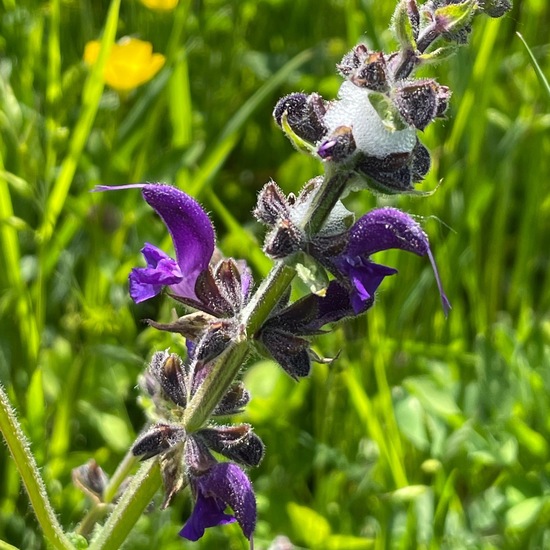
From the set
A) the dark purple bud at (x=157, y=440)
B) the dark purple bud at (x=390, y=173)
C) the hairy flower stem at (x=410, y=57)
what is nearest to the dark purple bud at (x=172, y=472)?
the dark purple bud at (x=157, y=440)

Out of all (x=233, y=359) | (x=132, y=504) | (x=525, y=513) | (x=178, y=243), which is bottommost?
(x=525, y=513)

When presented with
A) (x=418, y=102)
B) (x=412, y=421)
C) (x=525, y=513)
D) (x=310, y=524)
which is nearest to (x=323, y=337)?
(x=412, y=421)

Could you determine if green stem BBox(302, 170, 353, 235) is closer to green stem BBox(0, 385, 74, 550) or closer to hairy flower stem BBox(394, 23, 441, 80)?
hairy flower stem BBox(394, 23, 441, 80)

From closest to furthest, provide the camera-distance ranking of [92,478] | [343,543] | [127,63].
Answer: [92,478], [343,543], [127,63]

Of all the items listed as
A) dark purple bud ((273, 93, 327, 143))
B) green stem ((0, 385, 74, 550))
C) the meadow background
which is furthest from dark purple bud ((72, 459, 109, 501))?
dark purple bud ((273, 93, 327, 143))

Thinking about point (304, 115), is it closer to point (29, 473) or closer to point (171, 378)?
point (171, 378)

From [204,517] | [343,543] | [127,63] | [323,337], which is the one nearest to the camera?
[204,517]

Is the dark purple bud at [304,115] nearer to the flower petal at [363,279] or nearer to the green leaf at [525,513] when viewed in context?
the flower petal at [363,279]
